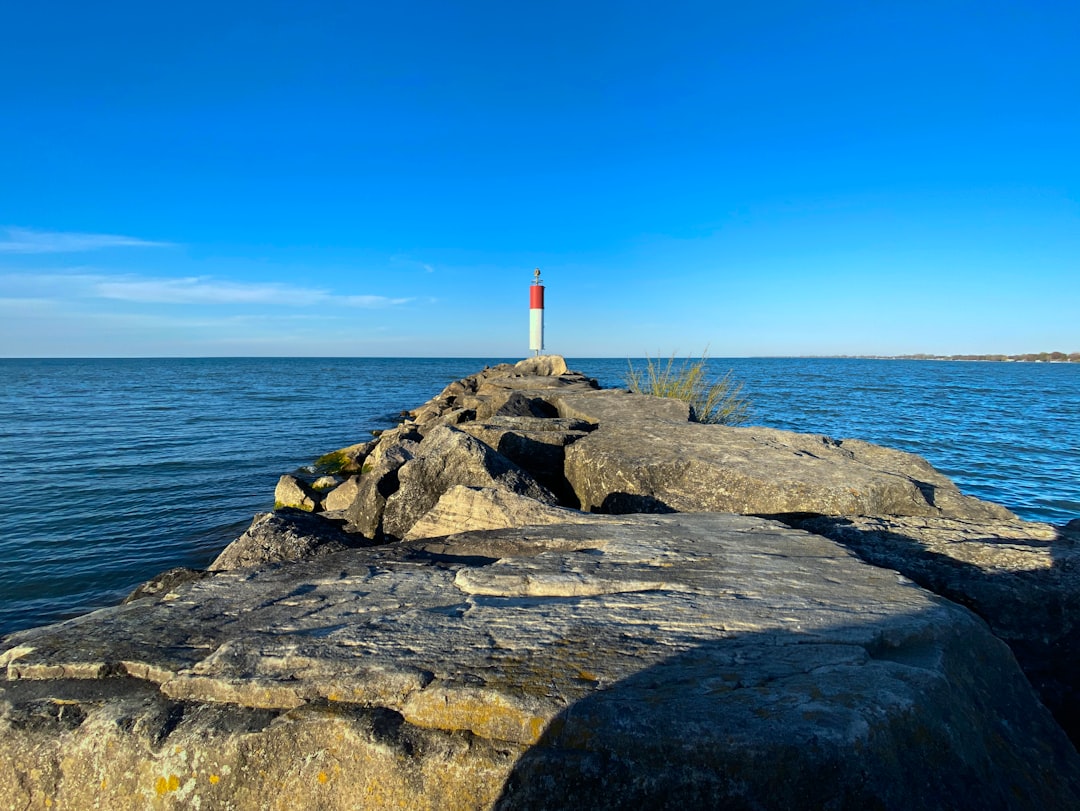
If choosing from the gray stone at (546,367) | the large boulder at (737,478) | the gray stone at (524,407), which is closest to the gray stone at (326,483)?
the gray stone at (524,407)

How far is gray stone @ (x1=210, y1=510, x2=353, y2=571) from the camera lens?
4.85m

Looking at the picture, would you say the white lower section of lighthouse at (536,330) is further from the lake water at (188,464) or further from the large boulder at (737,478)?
the large boulder at (737,478)

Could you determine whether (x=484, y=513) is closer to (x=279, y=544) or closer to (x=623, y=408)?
(x=279, y=544)

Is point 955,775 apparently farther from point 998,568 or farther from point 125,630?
point 125,630

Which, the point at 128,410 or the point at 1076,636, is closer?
the point at 1076,636

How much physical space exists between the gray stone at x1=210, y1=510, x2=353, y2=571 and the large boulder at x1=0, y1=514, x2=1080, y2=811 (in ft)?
5.76

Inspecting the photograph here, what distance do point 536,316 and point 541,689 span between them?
23201mm

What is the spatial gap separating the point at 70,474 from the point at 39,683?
41.9 feet

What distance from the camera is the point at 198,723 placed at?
2.11m

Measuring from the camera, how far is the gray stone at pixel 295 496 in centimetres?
904

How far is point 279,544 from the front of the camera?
4.93 m

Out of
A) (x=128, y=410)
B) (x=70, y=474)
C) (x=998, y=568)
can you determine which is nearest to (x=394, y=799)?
(x=998, y=568)

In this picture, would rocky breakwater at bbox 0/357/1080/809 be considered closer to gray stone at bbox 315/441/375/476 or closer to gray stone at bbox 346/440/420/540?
gray stone at bbox 346/440/420/540

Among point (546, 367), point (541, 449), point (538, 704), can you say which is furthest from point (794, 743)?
point (546, 367)
